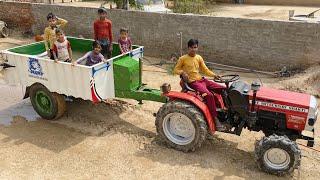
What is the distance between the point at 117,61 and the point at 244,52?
5.02 metres

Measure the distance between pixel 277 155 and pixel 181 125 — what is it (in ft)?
5.40

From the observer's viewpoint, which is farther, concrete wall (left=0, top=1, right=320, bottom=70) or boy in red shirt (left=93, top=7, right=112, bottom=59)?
concrete wall (left=0, top=1, right=320, bottom=70)

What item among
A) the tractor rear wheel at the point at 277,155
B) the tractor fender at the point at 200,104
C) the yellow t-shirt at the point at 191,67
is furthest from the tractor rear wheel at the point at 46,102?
the tractor rear wheel at the point at 277,155

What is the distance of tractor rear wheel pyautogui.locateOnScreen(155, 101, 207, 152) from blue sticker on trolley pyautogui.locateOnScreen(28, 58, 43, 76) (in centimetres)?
266

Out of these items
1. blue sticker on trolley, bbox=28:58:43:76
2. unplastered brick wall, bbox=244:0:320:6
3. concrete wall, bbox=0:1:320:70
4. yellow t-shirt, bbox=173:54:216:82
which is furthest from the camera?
unplastered brick wall, bbox=244:0:320:6

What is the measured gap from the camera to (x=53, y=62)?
712 cm

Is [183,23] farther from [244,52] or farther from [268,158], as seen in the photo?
[268,158]

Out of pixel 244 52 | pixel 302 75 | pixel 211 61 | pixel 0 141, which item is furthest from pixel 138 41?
pixel 0 141

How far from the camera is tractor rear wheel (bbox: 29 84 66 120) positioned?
756 cm

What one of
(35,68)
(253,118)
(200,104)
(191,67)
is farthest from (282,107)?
(35,68)

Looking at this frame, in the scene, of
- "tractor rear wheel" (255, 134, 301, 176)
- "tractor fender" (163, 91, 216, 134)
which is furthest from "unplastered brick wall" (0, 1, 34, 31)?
"tractor rear wheel" (255, 134, 301, 176)

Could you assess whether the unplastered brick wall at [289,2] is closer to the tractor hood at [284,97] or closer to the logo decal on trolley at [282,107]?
the tractor hood at [284,97]

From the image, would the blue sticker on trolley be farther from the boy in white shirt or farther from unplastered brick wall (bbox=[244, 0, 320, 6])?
unplastered brick wall (bbox=[244, 0, 320, 6])

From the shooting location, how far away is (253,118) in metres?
5.84
